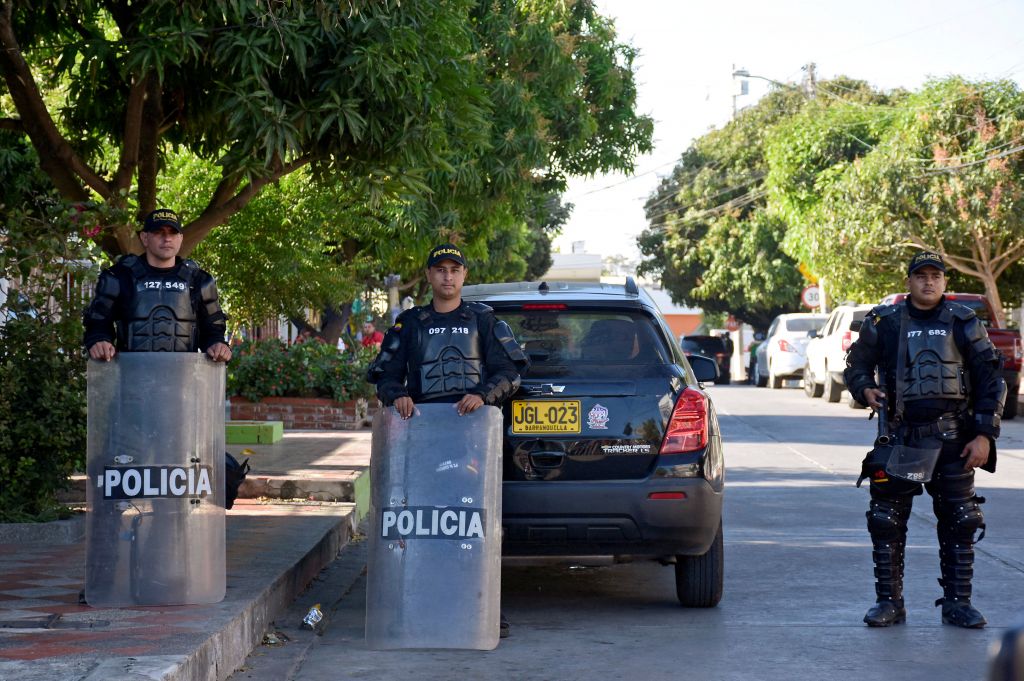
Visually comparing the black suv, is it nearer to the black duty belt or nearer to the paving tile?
the black duty belt

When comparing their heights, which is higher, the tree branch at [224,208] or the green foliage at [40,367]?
the tree branch at [224,208]

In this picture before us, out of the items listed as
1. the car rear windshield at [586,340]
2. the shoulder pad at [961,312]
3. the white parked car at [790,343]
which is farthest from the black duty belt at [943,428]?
the white parked car at [790,343]

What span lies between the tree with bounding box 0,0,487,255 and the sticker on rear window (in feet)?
9.31

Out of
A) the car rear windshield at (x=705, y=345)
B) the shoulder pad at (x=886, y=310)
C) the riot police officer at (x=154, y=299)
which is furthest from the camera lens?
the car rear windshield at (x=705, y=345)

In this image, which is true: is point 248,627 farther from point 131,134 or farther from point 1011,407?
point 1011,407

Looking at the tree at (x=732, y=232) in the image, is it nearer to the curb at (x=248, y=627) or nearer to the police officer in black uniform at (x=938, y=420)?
the curb at (x=248, y=627)

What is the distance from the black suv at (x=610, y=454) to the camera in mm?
6793

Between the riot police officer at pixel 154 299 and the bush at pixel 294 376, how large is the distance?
39.3 feet

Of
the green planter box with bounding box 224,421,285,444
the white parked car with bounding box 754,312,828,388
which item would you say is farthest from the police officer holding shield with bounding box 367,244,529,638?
the white parked car with bounding box 754,312,828,388

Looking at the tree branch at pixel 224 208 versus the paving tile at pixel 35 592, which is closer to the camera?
the paving tile at pixel 35 592

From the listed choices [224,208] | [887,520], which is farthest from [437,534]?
[224,208]

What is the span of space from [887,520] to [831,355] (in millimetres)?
20399

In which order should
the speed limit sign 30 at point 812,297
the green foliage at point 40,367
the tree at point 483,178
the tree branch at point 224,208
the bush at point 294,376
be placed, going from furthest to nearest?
the speed limit sign 30 at point 812,297, the bush at point 294,376, the tree at point 483,178, the tree branch at point 224,208, the green foliage at point 40,367

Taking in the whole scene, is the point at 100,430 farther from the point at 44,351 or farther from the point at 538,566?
the point at 538,566
